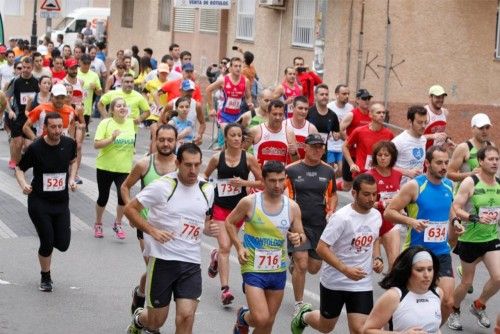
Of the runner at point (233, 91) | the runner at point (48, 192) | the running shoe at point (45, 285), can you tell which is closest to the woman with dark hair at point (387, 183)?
the runner at point (48, 192)

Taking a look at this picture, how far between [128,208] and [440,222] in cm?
257

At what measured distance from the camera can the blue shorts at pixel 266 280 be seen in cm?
979

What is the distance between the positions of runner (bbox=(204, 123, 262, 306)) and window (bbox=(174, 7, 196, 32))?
21673 millimetres

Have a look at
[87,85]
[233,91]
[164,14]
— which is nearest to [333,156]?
[233,91]

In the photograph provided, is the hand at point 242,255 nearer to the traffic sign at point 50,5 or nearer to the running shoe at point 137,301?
the running shoe at point 137,301

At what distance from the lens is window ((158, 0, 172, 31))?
3538 cm

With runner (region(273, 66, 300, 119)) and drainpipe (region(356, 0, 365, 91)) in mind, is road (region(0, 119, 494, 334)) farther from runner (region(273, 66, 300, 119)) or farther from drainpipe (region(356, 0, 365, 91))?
drainpipe (region(356, 0, 365, 91))

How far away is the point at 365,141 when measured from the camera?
1479 cm

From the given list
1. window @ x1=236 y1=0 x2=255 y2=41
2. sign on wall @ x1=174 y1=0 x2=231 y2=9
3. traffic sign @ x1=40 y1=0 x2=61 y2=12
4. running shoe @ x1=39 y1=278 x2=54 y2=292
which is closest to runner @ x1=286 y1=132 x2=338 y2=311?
running shoe @ x1=39 y1=278 x2=54 y2=292

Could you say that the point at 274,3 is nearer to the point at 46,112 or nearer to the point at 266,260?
the point at 46,112

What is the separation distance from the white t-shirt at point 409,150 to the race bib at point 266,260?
4410 millimetres

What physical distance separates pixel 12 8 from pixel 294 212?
51.3 m

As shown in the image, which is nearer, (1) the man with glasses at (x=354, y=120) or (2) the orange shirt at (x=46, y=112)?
(2) the orange shirt at (x=46, y=112)

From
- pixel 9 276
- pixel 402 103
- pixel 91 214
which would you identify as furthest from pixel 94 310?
pixel 402 103
